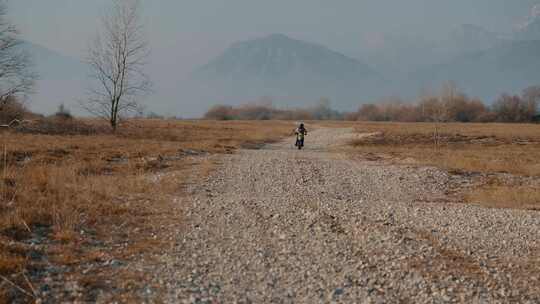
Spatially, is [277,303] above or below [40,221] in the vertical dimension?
below

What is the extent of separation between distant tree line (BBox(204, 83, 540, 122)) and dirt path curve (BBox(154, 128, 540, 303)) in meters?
35.3

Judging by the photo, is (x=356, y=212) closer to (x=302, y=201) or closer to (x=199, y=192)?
(x=302, y=201)

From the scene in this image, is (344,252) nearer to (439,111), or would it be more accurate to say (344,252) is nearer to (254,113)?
(439,111)

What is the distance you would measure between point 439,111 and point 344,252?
40.6 metres

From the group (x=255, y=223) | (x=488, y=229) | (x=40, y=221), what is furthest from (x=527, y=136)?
(x=40, y=221)

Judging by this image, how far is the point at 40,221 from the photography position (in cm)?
1001

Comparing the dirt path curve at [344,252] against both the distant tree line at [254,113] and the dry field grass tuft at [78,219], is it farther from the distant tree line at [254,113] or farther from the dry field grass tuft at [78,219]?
the distant tree line at [254,113]

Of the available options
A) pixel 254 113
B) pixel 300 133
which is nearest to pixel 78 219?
pixel 300 133

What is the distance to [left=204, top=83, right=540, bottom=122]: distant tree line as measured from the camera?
62312mm

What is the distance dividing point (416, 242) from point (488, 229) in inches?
120

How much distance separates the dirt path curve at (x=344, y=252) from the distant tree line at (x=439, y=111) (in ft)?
116

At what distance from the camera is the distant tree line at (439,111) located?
204 feet

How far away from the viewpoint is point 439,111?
45.4 m

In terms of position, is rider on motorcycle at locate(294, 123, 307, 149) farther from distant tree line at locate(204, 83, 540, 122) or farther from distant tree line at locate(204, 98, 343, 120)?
distant tree line at locate(204, 98, 343, 120)
